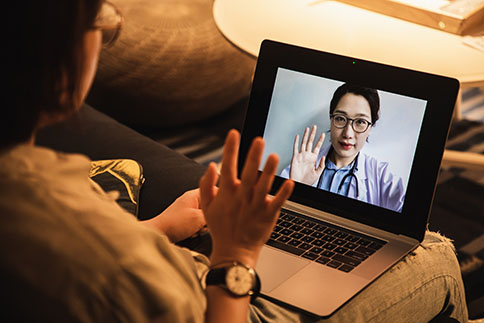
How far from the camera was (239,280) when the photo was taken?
0.74m

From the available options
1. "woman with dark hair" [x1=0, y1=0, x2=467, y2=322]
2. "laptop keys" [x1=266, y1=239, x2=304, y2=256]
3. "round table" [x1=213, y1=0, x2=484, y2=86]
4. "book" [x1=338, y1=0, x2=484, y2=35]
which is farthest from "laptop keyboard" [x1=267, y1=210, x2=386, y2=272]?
"book" [x1=338, y1=0, x2=484, y2=35]

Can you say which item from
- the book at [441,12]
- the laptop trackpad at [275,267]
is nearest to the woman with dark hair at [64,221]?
the laptop trackpad at [275,267]

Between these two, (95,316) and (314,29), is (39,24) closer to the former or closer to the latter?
(95,316)

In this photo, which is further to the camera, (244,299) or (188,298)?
(244,299)

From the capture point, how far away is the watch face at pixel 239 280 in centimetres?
74

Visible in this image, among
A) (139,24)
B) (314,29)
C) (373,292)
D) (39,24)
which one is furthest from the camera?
(139,24)

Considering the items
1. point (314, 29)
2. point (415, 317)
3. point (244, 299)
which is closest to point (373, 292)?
point (415, 317)

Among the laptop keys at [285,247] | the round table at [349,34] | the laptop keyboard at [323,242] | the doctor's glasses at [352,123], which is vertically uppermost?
the round table at [349,34]

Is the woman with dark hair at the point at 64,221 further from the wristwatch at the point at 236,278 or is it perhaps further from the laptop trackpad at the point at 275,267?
the laptop trackpad at the point at 275,267

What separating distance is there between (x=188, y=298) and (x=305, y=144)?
0.57 metres

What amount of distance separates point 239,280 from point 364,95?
0.50 m

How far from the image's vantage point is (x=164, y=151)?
138 cm

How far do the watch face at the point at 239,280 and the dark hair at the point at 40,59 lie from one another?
0.29 metres

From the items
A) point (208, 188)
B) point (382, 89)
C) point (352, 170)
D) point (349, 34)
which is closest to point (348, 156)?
point (352, 170)
